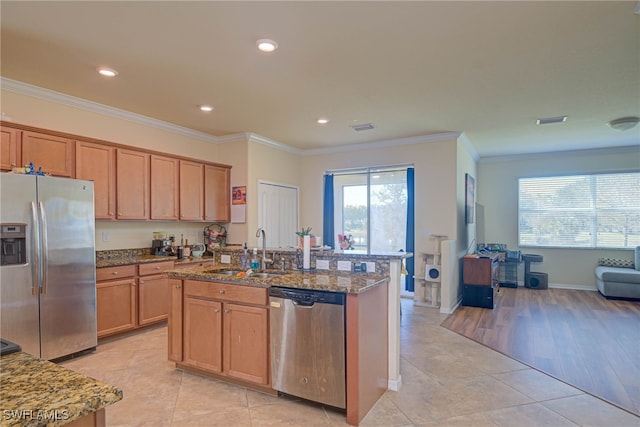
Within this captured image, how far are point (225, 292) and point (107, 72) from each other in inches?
91.5

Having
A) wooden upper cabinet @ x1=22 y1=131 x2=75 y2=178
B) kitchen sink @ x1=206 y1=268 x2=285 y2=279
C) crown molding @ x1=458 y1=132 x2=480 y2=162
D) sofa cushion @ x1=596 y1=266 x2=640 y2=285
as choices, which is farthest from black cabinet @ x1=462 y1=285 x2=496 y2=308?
wooden upper cabinet @ x1=22 y1=131 x2=75 y2=178

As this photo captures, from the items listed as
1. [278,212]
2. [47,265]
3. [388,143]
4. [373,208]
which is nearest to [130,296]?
[47,265]

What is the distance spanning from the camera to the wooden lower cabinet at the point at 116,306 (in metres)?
3.86

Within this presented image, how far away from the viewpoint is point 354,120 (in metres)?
4.99

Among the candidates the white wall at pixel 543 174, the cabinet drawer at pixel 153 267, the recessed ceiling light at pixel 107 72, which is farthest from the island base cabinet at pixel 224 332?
the white wall at pixel 543 174

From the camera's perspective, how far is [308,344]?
2.57 meters

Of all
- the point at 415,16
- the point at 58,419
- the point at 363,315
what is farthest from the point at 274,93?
the point at 58,419

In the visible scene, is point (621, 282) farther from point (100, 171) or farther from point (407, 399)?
point (100, 171)

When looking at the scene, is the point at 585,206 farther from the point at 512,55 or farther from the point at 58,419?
the point at 58,419

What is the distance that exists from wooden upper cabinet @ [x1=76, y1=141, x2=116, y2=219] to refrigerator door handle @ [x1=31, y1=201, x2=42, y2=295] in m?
0.85

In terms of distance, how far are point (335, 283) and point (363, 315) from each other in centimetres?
30

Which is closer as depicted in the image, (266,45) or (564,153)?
(266,45)

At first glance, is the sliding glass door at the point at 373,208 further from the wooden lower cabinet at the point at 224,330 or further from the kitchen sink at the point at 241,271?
the wooden lower cabinet at the point at 224,330

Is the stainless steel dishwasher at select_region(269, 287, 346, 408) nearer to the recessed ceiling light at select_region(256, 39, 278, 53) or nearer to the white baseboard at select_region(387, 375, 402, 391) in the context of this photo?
the white baseboard at select_region(387, 375, 402, 391)
